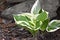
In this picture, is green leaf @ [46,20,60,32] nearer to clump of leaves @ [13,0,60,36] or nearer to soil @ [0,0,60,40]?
clump of leaves @ [13,0,60,36]

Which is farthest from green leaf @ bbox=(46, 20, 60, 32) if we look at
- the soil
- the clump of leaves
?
the soil

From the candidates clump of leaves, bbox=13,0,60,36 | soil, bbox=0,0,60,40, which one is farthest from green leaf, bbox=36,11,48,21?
soil, bbox=0,0,60,40

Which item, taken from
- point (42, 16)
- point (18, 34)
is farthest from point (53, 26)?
point (18, 34)

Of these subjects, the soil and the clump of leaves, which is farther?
the soil

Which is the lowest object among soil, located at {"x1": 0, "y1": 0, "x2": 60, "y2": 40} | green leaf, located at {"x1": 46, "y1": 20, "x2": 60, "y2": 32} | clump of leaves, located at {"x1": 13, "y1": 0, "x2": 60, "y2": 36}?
soil, located at {"x1": 0, "y1": 0, "x2": 60, "y2": 40}

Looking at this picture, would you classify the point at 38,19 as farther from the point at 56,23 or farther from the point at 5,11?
the point at 5,11

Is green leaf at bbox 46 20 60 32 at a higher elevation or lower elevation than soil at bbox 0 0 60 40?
higher

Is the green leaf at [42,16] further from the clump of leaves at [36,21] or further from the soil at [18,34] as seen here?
the soil at [18,34]

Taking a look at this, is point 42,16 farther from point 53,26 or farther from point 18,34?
point 18,34
